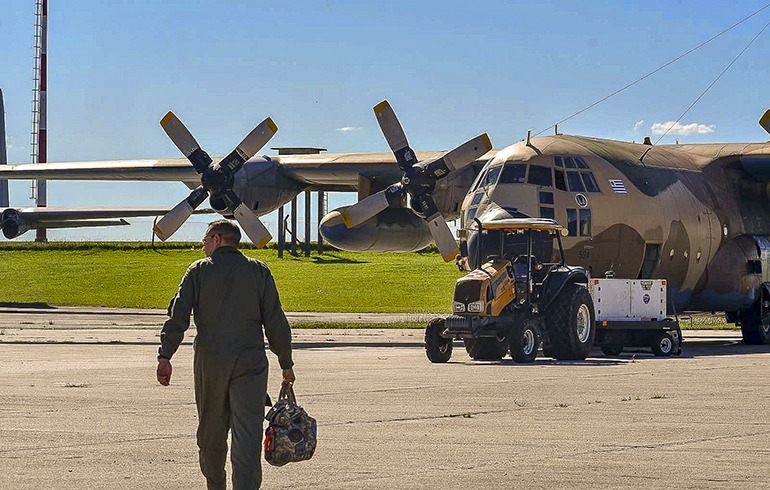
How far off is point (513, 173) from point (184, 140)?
8423 millimetres

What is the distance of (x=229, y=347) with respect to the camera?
8.74 m

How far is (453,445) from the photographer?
36.6ft

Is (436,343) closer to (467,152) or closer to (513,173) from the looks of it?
(513,173)

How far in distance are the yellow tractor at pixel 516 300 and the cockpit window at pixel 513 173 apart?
1049mm

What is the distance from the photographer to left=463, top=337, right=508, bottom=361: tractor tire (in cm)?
2170


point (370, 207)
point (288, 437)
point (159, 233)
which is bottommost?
point (288, 437)

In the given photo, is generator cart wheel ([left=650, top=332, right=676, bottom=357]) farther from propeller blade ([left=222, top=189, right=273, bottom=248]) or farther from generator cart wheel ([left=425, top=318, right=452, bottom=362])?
propeller blade ([left=222, top=189, right=273, bottom=248])

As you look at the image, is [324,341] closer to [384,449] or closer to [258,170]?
[258,170]

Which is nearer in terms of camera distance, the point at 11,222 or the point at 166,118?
the point at 166,118

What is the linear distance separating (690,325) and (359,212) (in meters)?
18.1

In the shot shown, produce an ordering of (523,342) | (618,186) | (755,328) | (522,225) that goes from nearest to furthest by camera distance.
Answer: (523,342)
(522,225)
(618,186)
(755,328)

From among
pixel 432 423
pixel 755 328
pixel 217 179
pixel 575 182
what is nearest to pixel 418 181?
pixel 575 182

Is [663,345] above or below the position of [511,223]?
below

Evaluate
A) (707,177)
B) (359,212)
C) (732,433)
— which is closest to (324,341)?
(359,212)
